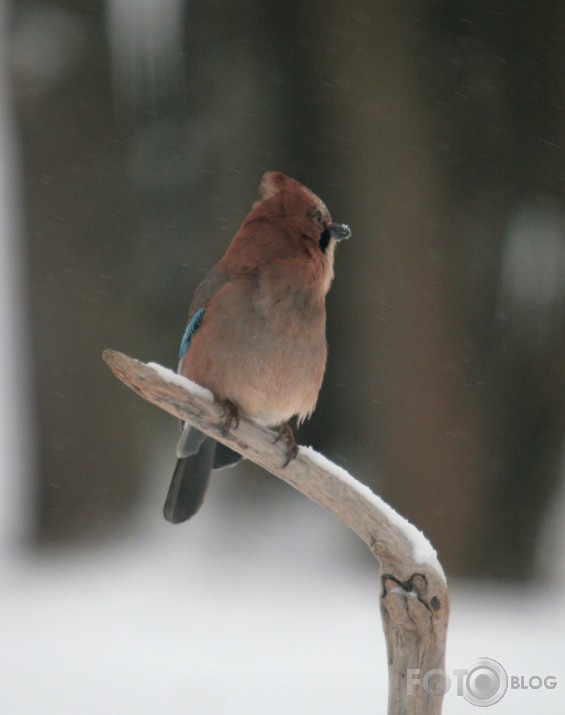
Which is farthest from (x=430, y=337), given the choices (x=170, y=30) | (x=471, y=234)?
(x=170, y=30)

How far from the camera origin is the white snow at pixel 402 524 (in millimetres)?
2559

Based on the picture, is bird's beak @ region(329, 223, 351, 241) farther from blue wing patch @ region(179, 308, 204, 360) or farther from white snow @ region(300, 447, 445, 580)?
white snow @ region(300, 447, 445, 580)

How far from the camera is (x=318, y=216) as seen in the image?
327 cm

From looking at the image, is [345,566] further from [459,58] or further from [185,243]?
[459,58]

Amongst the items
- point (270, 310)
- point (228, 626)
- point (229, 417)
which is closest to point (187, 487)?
point (229, 417)

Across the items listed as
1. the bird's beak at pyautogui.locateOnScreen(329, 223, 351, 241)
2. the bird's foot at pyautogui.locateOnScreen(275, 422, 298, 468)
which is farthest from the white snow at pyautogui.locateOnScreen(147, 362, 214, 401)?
the bird's beak at pyautogui.locateOnScreen(329, 223, 351, 241)

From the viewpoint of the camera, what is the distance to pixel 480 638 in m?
4.86

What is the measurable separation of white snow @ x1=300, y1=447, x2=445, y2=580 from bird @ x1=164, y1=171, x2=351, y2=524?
1.00ft

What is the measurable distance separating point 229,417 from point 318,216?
688mm

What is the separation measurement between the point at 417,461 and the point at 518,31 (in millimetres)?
2059

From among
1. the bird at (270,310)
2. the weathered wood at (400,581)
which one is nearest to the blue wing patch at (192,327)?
the bird at (270,310)

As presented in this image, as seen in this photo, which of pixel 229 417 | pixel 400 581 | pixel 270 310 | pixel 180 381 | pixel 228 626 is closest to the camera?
pixel 400 581

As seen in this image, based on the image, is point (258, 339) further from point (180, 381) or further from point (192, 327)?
point (180, 381)

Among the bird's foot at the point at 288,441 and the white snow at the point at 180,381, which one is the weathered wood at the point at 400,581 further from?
the bird's foot at the point at 288,441
